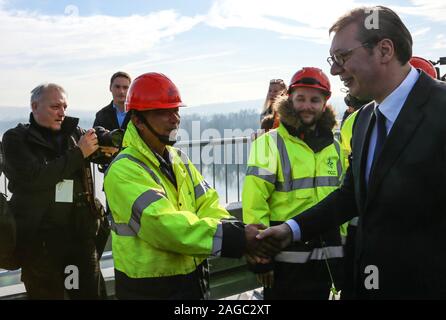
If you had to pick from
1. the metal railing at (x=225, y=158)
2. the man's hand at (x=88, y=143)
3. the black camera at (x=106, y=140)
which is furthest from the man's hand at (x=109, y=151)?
the metal railing at (x=225, y=158)

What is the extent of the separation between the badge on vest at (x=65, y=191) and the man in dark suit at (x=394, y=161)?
2.40 meters

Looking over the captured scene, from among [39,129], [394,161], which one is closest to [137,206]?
[394,161]

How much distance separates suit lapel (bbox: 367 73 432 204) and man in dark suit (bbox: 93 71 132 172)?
3.49m

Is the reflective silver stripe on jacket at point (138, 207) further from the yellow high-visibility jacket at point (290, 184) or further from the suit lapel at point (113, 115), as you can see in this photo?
the suit lapel at point (113, 115)

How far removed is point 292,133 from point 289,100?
0.29 m

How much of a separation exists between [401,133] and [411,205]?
32 cm

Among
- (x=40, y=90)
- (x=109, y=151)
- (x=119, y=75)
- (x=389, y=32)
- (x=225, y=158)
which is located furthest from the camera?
(x=225, y=158)

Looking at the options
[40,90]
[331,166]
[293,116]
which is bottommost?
[331,166]

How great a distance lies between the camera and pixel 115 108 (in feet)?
18.8

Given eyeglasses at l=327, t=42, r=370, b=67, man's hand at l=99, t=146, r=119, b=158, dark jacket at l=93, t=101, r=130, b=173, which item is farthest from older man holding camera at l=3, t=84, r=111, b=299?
eyeglasses at l=327, t=42, r=370, b=67

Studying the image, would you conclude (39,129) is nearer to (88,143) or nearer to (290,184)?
(88,143)

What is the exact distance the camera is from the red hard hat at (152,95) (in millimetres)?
3193

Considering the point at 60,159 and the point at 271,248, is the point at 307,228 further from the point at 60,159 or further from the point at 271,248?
the point at 60,159

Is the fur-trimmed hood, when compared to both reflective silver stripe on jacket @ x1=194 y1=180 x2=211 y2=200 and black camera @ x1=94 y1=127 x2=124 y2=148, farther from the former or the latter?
black camera @ x1=94 y1=127 x2=124 y2=148
